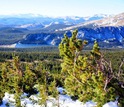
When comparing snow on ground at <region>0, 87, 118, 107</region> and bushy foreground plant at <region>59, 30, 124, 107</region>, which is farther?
snow on ground at <region>0, 87, 118, 107</region>

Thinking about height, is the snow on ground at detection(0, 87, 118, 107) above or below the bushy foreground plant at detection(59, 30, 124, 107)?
below

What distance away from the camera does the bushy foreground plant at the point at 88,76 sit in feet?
112

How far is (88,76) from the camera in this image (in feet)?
120

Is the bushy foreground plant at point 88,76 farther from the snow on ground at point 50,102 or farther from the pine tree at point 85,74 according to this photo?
the snow on ground at point 50,102

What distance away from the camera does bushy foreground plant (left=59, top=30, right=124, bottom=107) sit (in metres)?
34.2

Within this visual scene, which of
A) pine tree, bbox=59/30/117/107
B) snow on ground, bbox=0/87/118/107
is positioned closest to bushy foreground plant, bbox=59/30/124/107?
pine tree, bbox=59/30/117/107

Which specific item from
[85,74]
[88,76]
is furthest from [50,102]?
[88,76]

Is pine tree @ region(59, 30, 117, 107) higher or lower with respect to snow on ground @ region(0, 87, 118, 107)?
higher

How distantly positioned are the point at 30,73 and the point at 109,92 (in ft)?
54.8

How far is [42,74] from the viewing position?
4772 centimetres

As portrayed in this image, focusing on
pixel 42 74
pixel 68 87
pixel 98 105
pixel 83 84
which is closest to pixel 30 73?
pixel 42 74

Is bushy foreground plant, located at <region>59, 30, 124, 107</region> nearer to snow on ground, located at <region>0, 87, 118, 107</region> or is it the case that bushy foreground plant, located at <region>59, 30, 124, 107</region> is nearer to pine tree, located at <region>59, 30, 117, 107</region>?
Answer: pine tree, located at <region>59, 30, 117, 107</region>

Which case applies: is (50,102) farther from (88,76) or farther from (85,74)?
(88,76)

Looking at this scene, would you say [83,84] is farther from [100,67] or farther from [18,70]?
[18,70]
